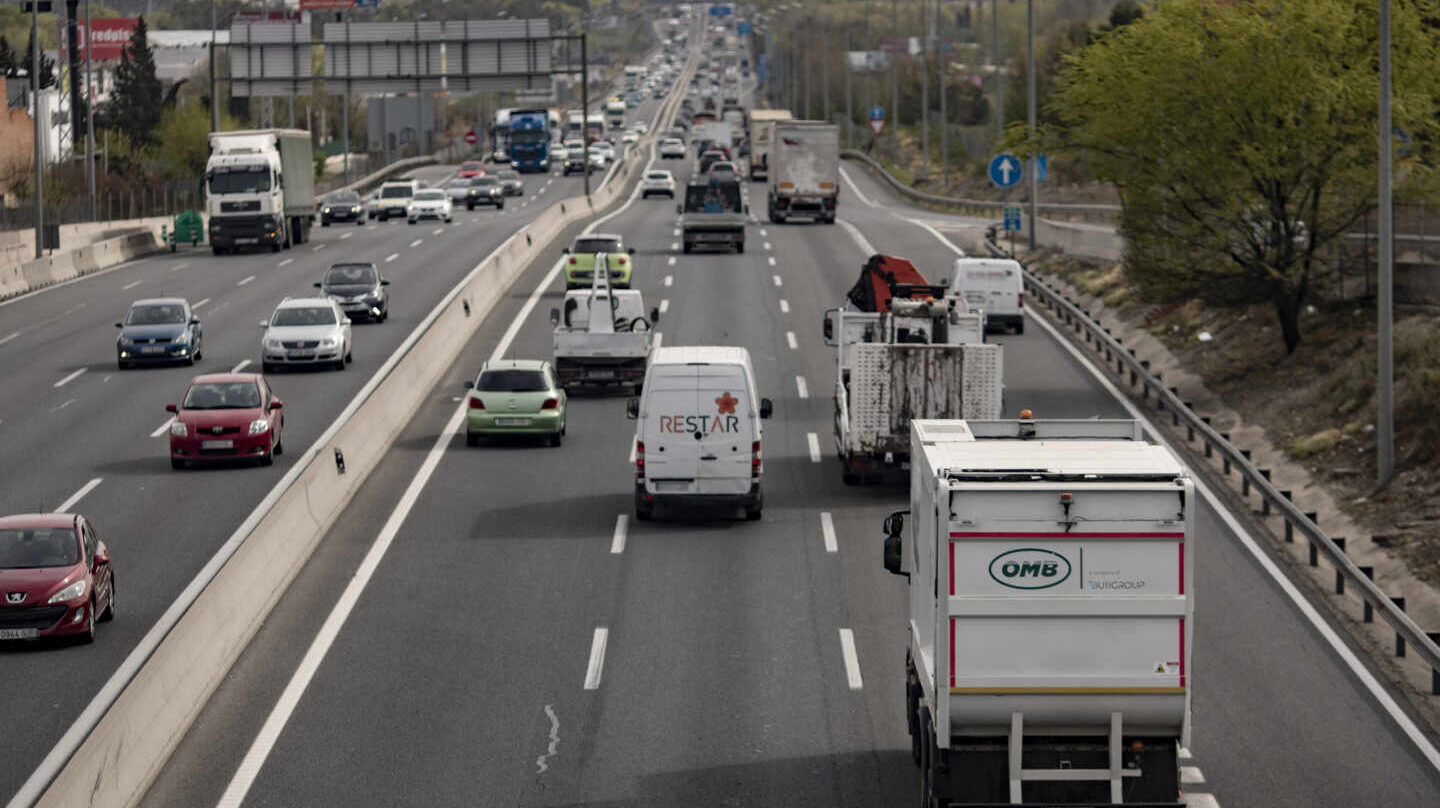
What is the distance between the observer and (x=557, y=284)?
6138cm

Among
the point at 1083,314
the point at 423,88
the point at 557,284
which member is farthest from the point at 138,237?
the point at 1083,314

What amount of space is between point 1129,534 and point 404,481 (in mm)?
20616

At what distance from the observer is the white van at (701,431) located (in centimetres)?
2930

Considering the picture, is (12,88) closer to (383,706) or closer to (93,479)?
(93,479)

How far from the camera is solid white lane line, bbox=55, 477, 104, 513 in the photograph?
101ft

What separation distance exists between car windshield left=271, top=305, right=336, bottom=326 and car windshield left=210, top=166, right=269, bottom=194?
2454 centimetres

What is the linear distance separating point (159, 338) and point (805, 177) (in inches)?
1616

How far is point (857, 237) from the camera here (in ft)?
248

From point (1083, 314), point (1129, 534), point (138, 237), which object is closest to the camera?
point (1129, 534)

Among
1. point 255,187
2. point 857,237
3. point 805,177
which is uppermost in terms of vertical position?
point 805,177

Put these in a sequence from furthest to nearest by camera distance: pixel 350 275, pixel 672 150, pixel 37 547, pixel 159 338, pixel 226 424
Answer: pixel 672 150
pixel 350 275
pixel 159 338
pixel 226 424
pixel 37 547

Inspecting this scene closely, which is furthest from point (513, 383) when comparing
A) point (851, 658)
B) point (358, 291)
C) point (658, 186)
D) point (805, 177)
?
point (658, 186)

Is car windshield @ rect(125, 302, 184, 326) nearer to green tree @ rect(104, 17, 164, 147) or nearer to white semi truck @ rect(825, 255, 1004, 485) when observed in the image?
white semi truck @ rect(825, 255, 1004, 485)

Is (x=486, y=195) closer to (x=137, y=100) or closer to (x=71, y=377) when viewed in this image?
(x=137, y=100)
